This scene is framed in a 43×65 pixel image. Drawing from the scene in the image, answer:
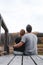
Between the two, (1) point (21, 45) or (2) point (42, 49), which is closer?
(1) point (21, 45)

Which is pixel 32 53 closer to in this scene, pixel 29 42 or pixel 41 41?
pixel 29 42

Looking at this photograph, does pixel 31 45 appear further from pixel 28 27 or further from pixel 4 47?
pixel 4 47

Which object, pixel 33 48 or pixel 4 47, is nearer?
pixel 33 48

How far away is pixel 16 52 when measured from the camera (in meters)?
4.42

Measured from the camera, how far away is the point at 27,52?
14.6ft

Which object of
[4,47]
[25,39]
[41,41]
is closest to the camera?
[25,39]

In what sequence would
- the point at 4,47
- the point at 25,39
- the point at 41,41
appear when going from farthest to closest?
the point at 41,41 → the point at 4,47 → the point at 25,39

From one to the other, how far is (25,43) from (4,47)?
189 inches

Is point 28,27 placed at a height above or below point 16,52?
above

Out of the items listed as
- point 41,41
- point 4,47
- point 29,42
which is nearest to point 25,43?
point 29,42

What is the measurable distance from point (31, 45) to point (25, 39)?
0.25 metres

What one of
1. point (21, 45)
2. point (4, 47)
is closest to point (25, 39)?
point (21, 45)

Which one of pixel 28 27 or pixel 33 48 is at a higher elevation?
pixel 28 27

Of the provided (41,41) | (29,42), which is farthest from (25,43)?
(41,41)
